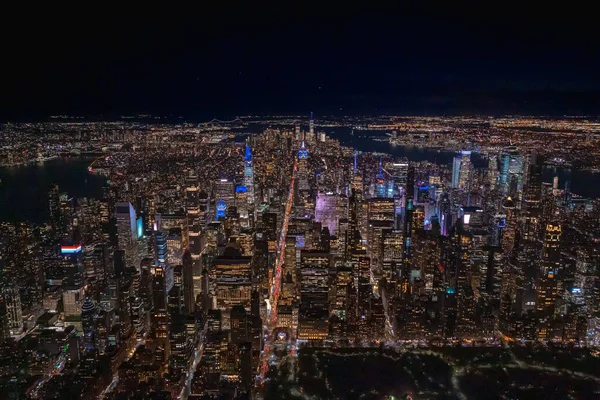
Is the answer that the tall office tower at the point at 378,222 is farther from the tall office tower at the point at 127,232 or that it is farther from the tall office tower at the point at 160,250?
the tall office tower at the point at 127,232

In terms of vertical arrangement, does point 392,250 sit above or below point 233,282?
above

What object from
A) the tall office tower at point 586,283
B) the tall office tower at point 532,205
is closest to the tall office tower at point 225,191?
the tall office tower at point 532,205

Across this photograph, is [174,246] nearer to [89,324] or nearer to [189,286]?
[189,286]

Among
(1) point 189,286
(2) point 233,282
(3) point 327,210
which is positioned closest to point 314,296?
(2) point 233,282

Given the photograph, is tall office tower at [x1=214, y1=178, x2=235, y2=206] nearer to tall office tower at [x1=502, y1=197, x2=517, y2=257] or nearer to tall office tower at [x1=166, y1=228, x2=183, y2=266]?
tall office tower at [x1=166, y1=228, x2=183, y2=266]

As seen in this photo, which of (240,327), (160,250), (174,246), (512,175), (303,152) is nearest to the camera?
(240,327)

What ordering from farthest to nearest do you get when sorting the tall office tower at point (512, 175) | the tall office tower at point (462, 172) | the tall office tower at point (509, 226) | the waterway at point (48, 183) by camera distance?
the tall office tower at point (462, 172) < the tall office tower at point (512, 175) < the tall office tower at point (509, 226) < the waterway at point (48, 183)

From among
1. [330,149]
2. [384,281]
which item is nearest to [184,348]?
[384,281]
